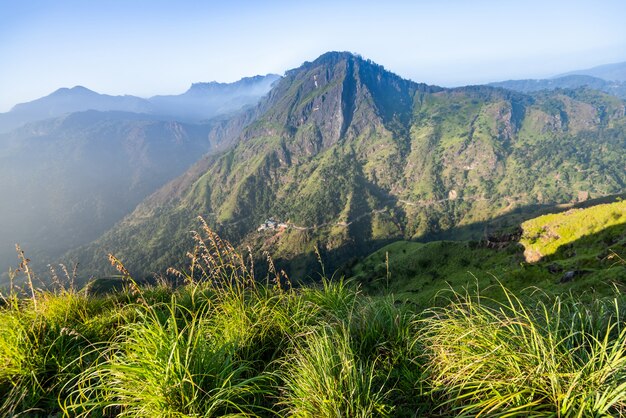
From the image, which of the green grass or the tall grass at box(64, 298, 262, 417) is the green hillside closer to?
Answer: the green grass

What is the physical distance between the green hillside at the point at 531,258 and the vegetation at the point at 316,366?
82.1ft

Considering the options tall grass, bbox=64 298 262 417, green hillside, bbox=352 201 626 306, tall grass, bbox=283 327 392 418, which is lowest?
green hillside, bbox=352 201 626 306

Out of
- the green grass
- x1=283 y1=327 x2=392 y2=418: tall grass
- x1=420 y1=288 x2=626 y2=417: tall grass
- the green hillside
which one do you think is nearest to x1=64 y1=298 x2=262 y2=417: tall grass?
x1=283 y1=327 x2=392 y2=418: tall grass

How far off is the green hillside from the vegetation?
25030 mm

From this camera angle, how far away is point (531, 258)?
53.8 m

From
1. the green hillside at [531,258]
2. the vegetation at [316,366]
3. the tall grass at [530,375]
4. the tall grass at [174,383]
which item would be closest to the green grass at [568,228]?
the green hillside at [531,258]

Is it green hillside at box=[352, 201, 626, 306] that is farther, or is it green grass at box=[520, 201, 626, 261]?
green grass at box=[520, 201, 626, 261]

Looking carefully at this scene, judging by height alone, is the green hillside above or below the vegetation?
below

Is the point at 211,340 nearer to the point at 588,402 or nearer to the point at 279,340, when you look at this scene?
the point at 279,340

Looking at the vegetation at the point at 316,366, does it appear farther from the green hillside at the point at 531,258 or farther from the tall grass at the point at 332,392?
the green hillside at the point at 531,258

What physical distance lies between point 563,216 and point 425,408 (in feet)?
244

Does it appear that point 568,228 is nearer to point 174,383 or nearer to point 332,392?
point 332,392

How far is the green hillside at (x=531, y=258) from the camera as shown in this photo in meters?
32.8

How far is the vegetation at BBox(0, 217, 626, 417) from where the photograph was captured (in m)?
3.15
